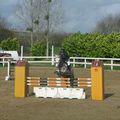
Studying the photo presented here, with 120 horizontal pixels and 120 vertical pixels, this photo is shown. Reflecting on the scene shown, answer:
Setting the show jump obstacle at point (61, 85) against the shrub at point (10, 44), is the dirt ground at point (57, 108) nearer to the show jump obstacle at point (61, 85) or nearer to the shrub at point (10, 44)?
the show jump obstacle at point (61, 85)

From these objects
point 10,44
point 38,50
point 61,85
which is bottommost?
point 61,85

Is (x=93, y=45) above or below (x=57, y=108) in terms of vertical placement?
above

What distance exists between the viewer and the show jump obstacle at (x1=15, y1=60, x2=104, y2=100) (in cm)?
1556

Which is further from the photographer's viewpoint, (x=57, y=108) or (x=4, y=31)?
(x=4, y=31)

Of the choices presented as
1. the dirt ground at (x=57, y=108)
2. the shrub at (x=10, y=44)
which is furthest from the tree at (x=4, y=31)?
the dirt ground at (x=57, y=108)

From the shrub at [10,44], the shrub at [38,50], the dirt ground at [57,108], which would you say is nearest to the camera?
the dirt ground at [57,108]

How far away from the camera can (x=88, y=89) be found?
19.8 m

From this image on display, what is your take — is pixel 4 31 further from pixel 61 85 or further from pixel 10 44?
pixel 61 85

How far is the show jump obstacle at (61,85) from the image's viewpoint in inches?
613

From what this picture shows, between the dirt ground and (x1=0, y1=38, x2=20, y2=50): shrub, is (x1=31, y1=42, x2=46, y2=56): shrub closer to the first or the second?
(x1=0, y1=38, x2=20, y2=50): shrub

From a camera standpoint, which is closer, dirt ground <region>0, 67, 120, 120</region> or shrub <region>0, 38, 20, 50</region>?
dirt ground <region>0, 67, 120, 120</region>

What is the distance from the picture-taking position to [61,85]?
16297 mm

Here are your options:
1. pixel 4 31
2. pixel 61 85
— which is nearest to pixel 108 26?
pixel 4 31

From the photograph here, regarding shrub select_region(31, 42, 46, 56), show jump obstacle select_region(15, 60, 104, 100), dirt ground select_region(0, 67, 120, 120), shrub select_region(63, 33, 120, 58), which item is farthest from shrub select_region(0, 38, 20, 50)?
show jump obstacle select_region(15, 60, 104, 100)
